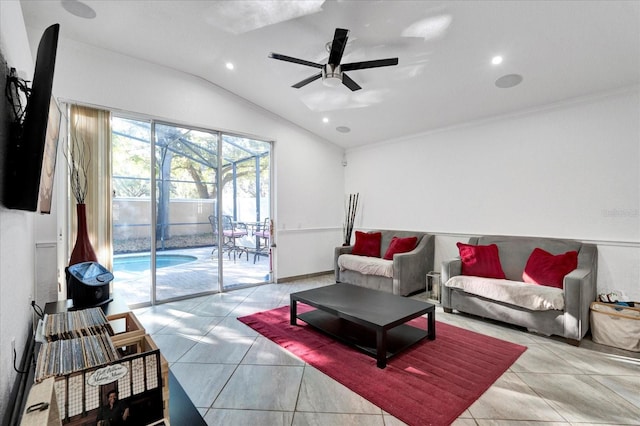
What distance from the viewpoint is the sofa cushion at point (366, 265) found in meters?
4.43

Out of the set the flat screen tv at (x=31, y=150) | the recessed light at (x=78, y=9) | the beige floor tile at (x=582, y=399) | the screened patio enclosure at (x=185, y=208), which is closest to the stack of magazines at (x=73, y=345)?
the flat screen tv at (x=31, y=150)

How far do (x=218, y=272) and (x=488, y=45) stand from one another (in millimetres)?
4457

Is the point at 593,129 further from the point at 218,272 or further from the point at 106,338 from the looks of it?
the point at 218,272

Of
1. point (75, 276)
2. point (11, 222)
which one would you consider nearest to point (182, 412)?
point (11, 222)

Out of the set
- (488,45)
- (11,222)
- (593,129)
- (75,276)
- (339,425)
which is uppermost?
(488,45)

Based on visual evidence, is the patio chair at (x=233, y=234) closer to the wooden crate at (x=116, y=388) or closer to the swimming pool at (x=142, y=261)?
the swimming pool at (x=142, y=261)

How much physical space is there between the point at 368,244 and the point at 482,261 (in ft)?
6.26

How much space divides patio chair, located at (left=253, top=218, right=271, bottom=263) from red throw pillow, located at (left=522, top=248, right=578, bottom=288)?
3.73m

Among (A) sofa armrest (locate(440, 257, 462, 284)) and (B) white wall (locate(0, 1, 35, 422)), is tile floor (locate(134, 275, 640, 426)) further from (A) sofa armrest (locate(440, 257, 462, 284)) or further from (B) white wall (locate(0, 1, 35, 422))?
(B) white wall (locate(0, 1, 35, 422))

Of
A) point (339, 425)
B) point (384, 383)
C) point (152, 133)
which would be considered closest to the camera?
point (339, 425)

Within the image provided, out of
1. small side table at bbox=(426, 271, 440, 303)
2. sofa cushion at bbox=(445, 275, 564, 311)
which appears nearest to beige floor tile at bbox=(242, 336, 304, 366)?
sofa cushion at bbox=(445, 275, 564, 311)

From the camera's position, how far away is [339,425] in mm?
1789

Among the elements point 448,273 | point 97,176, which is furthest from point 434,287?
point 97,176

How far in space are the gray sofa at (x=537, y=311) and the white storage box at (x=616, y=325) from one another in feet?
0.26
